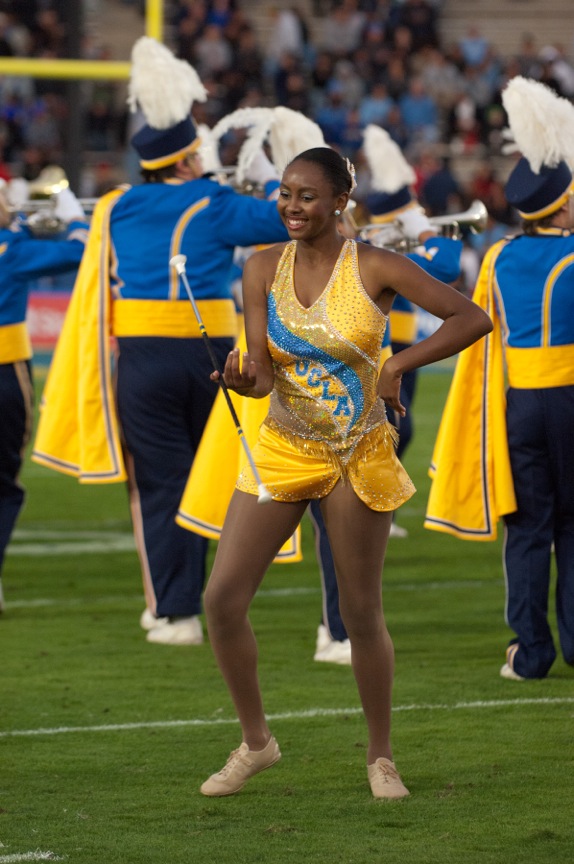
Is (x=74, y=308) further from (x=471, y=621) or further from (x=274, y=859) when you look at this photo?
(x=274, y=859)

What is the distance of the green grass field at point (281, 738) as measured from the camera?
4055 millimetres

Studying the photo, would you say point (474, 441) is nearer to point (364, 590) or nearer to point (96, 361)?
point (96, 361)

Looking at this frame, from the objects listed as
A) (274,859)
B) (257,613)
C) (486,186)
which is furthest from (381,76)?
(274,859)

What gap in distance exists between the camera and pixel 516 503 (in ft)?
19.0

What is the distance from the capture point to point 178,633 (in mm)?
6539

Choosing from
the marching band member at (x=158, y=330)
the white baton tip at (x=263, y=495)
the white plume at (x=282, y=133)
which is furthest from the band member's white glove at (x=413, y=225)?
the white baton tip at (x=263, y=495)

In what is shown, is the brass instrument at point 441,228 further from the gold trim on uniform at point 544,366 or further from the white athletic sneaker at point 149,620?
the white athletic sneaker at point 149,620

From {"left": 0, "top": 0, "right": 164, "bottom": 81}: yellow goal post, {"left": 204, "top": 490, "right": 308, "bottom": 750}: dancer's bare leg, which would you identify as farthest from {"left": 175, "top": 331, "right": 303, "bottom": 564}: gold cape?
{"left": 0, "top": 0, "right": 164, "bottom": 81}: yellow goal post

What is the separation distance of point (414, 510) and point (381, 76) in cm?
1293

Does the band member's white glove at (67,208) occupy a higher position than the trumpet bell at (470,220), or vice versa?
the trumpet bell at (470,220)

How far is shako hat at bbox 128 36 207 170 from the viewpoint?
654 centimetres

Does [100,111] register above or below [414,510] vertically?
below

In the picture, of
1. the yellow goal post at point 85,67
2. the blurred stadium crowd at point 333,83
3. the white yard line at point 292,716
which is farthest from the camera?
the blurred stadium crowd at point 333,83

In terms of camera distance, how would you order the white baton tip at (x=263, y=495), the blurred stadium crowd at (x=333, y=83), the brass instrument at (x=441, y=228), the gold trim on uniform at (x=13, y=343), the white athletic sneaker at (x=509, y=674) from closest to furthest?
the white baton tip at (x=263, y=495) → the white athletic sneaker at (x=509, y=674) → the brass instrument at (x=441, y=228) → the gold trim on uniform at (x=13, y=343) → the blurred stadium crowd at (x=333, y=83)
